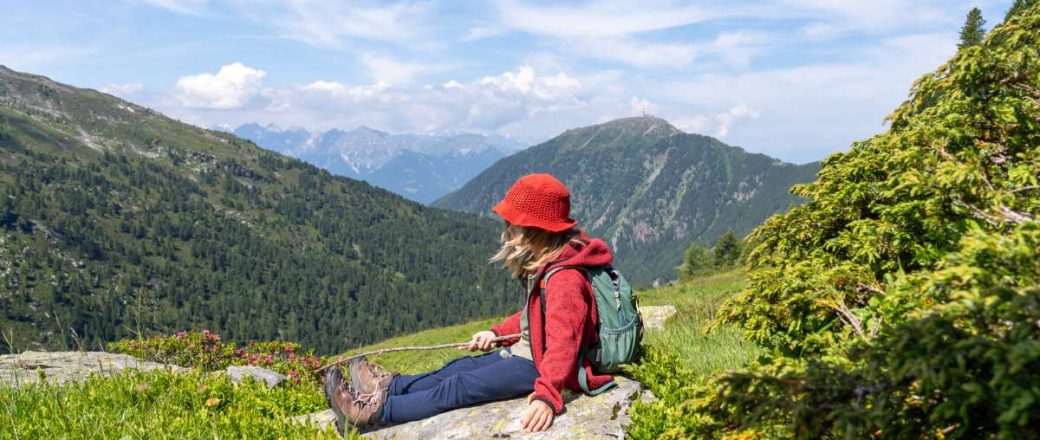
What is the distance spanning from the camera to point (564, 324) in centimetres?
524

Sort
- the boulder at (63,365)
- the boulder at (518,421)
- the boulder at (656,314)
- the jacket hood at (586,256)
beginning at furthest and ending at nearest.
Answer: the boulder at (656,314) → the boulder at (63,365) → the jacket hood at (586,256) → the boulder at (518,421)

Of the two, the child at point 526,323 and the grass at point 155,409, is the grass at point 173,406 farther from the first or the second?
the child at point 526,323

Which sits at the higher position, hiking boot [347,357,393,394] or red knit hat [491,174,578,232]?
red knit hat [491,174,578,232]

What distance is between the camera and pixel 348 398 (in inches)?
231

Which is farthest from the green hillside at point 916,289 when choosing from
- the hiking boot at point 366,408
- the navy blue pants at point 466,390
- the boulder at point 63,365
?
the boulder at point 63,365

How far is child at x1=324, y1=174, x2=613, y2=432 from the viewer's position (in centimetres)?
548

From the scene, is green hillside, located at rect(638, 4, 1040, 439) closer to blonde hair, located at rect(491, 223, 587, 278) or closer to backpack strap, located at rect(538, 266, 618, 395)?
backpack strap, located at rect(538, 266, 618, 395)

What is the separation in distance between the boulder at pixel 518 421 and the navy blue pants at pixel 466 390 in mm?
79

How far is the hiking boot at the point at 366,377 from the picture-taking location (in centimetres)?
604

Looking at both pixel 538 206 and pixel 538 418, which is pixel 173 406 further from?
pixel 538 206

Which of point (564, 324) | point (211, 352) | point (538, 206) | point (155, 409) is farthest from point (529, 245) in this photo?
point (211, 352)

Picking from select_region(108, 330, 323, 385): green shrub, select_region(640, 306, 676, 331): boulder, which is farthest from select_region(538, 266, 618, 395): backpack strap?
select_region(640, 306, 676, 331): boulder

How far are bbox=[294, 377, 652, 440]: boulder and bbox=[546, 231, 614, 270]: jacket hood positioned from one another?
1239 millimetres

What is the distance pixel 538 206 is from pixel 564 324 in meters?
1.19
